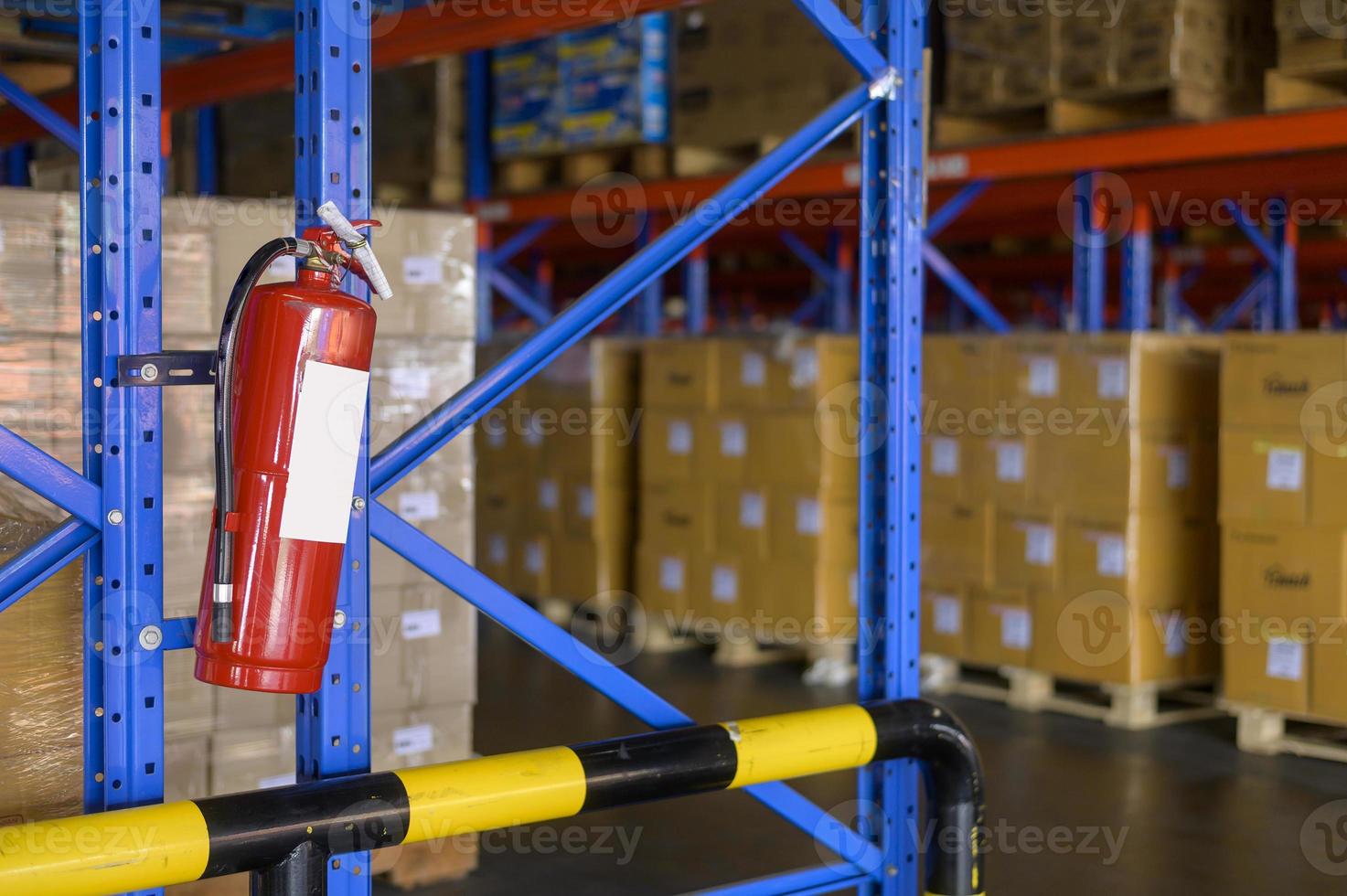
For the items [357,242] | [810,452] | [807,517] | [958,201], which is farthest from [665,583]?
[357,242]

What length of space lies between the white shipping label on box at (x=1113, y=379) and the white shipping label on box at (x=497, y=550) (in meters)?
3.89

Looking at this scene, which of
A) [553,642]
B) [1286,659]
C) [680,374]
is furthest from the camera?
[680,374]

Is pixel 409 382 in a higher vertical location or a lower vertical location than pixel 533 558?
higher

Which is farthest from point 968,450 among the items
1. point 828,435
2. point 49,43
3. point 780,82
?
point 49,43

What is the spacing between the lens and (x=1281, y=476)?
5883 millimetres

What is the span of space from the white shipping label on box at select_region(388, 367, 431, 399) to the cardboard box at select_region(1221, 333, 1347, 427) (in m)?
3.29

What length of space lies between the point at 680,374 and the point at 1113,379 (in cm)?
228

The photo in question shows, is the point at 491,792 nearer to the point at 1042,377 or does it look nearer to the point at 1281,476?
the point at 1281,476

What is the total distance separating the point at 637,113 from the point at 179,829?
242 inches

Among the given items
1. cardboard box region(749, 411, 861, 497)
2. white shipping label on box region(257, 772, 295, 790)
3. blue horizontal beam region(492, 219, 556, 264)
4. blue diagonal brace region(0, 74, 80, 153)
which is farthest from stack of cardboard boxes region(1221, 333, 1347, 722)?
blue horizontal beam region(492, 219, 556, 264)

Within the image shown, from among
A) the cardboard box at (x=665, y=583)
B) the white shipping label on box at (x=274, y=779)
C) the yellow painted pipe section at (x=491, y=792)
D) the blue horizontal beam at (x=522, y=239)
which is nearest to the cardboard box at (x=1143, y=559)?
the cardboard box at (x=665, y=583)

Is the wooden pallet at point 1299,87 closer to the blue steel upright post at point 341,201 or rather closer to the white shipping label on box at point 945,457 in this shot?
the white shipping label on box at point 945,457

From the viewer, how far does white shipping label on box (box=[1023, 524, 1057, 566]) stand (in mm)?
6594

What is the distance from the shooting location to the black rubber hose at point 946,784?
3.13m
